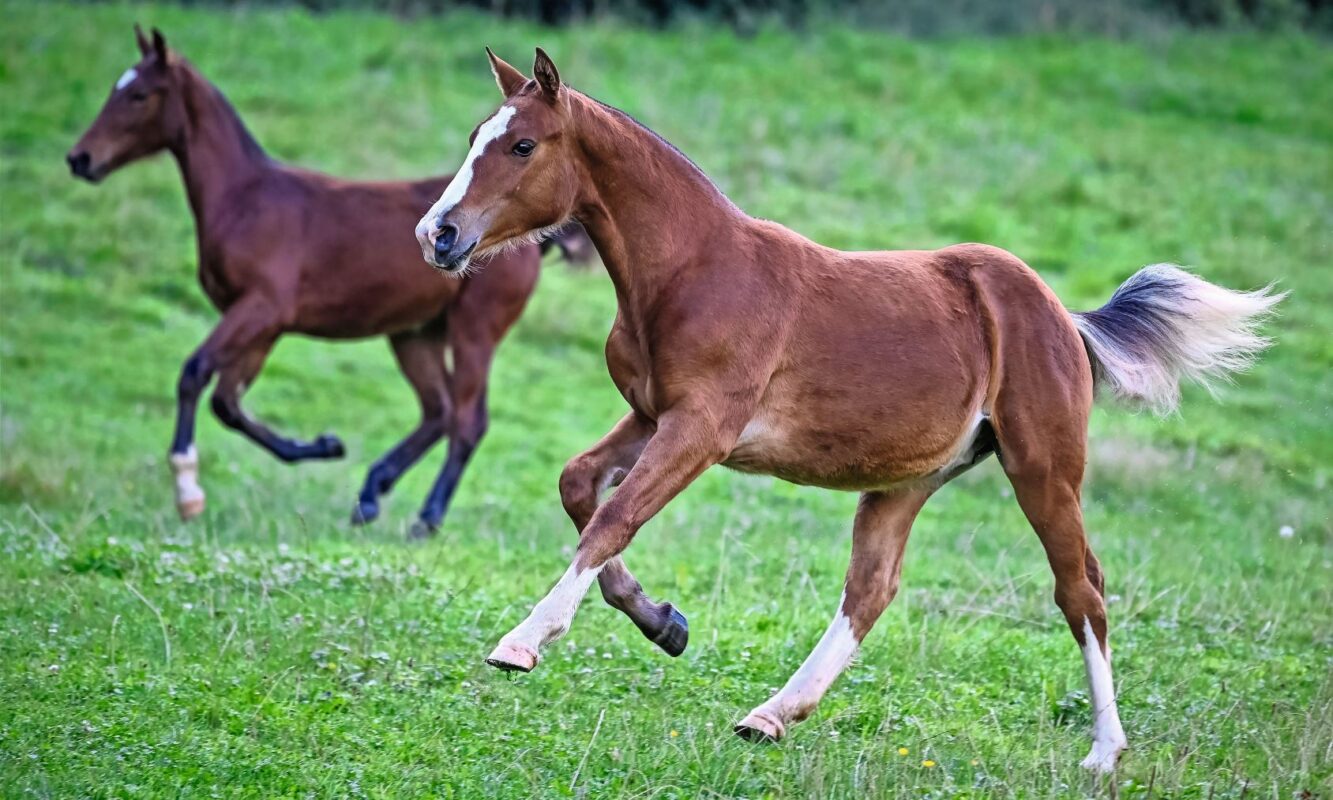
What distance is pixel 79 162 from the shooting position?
420 inches

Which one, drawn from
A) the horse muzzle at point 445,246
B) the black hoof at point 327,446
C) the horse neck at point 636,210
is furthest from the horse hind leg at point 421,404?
the horse muzzle at point 445,246

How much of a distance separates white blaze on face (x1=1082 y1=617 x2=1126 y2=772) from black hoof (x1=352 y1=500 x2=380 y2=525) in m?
5.10

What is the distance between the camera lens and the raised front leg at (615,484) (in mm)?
5410

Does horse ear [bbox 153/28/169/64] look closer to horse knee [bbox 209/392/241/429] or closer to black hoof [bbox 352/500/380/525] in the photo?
horse knee [bbox 209/392/241/429]

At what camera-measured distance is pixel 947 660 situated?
6.54 m

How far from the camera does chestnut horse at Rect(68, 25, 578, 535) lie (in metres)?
10.2

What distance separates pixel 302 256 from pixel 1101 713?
21.4ft

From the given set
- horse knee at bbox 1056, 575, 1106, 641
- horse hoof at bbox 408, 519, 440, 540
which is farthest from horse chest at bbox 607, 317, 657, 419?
horse hoof at bbox 408, 519, 440, 540

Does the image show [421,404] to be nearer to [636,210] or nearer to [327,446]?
[327,446]

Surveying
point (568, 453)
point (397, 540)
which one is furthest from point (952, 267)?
point (568, 453)

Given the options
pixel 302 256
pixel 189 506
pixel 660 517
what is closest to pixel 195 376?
pixel 189 506

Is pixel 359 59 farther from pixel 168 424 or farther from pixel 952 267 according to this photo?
pixel 952 267

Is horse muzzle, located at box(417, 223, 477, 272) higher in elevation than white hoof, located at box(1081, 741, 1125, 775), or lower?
higher

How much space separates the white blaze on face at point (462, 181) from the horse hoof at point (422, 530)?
4.51 meters
